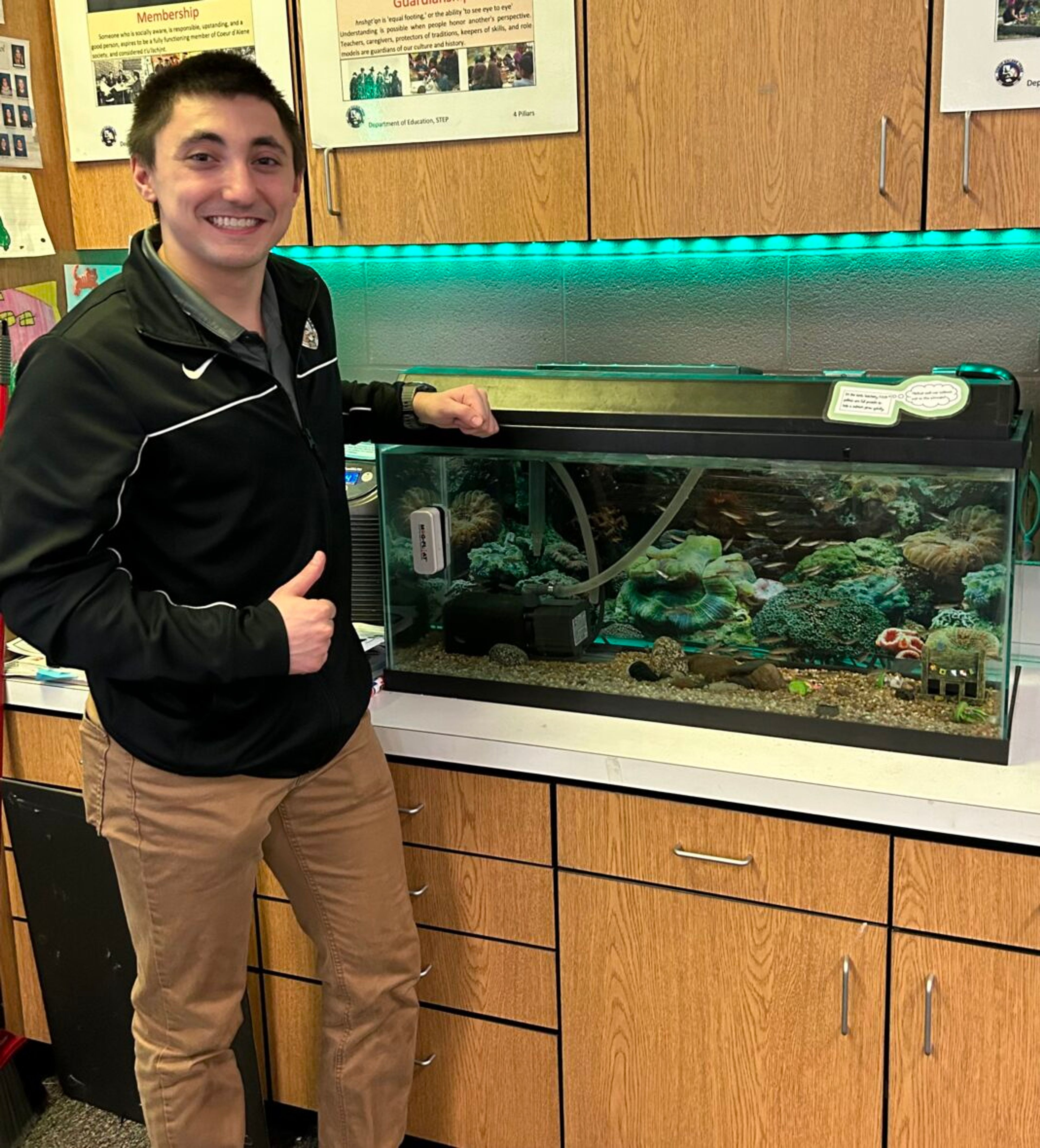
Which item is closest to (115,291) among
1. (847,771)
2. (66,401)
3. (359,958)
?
(66,401)

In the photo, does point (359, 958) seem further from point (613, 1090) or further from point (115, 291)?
point (115, 291)

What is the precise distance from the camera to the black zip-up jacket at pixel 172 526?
1465mm

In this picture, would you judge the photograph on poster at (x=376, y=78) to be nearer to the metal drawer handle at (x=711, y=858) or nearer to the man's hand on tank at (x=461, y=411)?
the man's hand on tank at (x=461, y=411)

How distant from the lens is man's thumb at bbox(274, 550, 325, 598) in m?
1.57

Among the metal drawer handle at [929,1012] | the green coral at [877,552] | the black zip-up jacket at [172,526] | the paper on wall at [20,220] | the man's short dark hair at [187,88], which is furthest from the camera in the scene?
the paper on wall at [20,220]

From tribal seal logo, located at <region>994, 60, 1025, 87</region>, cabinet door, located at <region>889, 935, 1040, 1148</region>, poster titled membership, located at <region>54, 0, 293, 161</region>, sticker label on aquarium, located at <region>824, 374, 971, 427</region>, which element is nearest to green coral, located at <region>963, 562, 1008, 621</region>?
sticker label on aquarium, located at <region>824, 374, 971, 427</region>

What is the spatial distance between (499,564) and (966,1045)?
0.96 m

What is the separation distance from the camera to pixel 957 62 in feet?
Result: 5.70

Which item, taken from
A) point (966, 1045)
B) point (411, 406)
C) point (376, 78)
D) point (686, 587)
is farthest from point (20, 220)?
point (966, 1045)

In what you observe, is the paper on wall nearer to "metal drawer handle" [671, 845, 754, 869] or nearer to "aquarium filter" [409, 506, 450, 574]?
"aquarium filter" [409, 506, 450, 574]

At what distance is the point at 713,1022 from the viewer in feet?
5.98

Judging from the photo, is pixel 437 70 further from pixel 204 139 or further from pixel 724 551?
pixel 724 551

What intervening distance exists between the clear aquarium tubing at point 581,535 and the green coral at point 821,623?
0.85ft

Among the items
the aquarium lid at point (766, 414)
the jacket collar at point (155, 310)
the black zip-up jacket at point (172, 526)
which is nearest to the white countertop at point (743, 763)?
the black zip-up jacket at point (172, 526)
